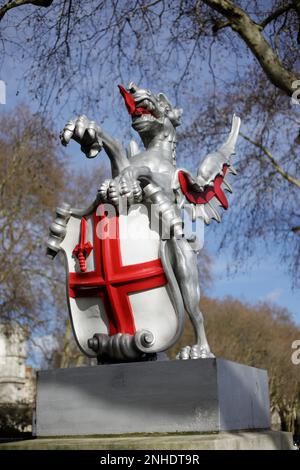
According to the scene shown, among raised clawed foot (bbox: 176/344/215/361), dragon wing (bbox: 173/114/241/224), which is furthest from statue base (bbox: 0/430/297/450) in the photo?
dragon wing (bbox: 173/114/241/224)

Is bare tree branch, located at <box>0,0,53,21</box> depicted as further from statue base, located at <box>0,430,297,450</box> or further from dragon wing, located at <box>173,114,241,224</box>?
statue base, located at <box>0,430,297,450</box>

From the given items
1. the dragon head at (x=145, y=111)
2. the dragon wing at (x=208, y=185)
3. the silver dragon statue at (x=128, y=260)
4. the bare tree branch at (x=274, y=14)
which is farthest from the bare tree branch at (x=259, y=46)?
the silver dragon statue at (x=128, y=260)

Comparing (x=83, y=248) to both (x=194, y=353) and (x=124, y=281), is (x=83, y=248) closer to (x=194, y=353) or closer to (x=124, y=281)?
(x=124, y=281)

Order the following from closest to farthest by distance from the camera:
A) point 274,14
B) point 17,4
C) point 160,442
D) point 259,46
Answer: point 160,442 < point 259,46 < point 17,4 < point 274,14

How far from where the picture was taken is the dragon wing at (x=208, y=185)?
4.69m

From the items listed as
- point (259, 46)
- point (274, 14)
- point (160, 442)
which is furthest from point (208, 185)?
point (274, 14)

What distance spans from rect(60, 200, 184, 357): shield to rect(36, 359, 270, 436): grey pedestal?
27 centimetres

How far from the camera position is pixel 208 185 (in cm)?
485

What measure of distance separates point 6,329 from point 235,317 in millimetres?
13668

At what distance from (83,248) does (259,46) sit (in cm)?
342

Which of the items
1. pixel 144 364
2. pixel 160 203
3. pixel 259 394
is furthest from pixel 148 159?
pixel 259 394

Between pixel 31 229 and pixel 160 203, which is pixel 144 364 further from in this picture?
pixel 31 229

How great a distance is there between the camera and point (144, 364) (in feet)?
13.2

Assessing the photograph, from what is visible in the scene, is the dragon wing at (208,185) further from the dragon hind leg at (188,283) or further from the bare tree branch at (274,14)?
the bare tree branch at (274,14)
